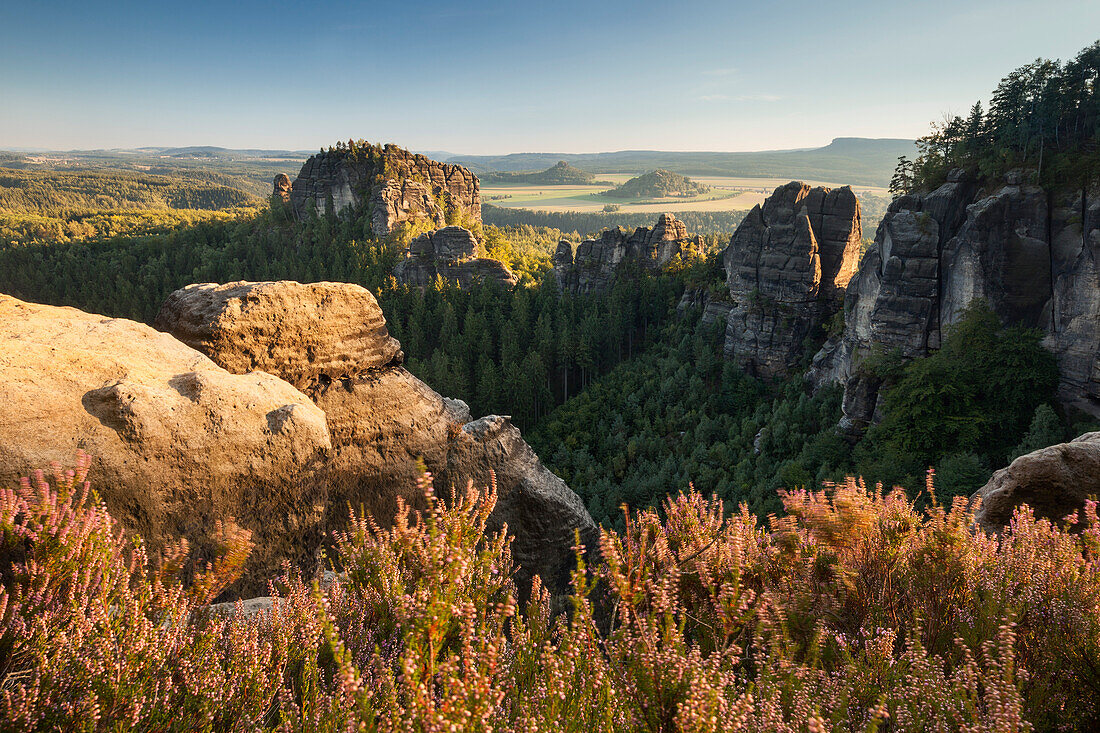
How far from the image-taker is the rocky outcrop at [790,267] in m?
44.7

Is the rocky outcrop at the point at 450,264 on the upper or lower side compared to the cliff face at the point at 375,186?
lower

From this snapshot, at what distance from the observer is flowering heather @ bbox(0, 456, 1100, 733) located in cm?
342

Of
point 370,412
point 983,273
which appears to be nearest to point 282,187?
point 370,412

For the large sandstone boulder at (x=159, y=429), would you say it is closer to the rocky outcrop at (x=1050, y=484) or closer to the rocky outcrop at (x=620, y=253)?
the rocky outcrop at (x=1050, y=484)

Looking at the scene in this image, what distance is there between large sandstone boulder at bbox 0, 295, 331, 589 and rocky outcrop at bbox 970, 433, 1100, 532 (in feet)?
45.1

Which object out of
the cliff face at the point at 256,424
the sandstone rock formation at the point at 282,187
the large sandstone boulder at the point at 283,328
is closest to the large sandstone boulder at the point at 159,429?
the cliff face at the point at 256,424

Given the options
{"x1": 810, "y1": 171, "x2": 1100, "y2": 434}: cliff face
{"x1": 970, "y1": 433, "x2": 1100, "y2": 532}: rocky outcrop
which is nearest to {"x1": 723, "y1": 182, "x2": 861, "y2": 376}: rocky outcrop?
{"x1": 810, "y1": 171, "x2": 1100, "y2": 434}: cliff face

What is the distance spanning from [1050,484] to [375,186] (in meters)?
95.8

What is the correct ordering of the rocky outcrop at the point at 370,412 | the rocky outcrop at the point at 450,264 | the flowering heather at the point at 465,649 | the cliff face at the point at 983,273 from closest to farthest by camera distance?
the flowering heather at the point at 465,649 → the rocky outcrop at the point at 370,412 → the cliff face at the point at 983,273 → the rocky outcrop at the point at 450,264

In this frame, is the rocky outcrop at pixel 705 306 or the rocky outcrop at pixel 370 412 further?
the rocky outcrop at pixel 705 306

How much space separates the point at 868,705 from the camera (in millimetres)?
4500

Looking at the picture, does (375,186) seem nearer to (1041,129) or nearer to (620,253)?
(620,253)

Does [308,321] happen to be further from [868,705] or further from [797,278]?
[797,278]

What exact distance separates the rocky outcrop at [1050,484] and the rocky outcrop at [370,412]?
30.4 ft
